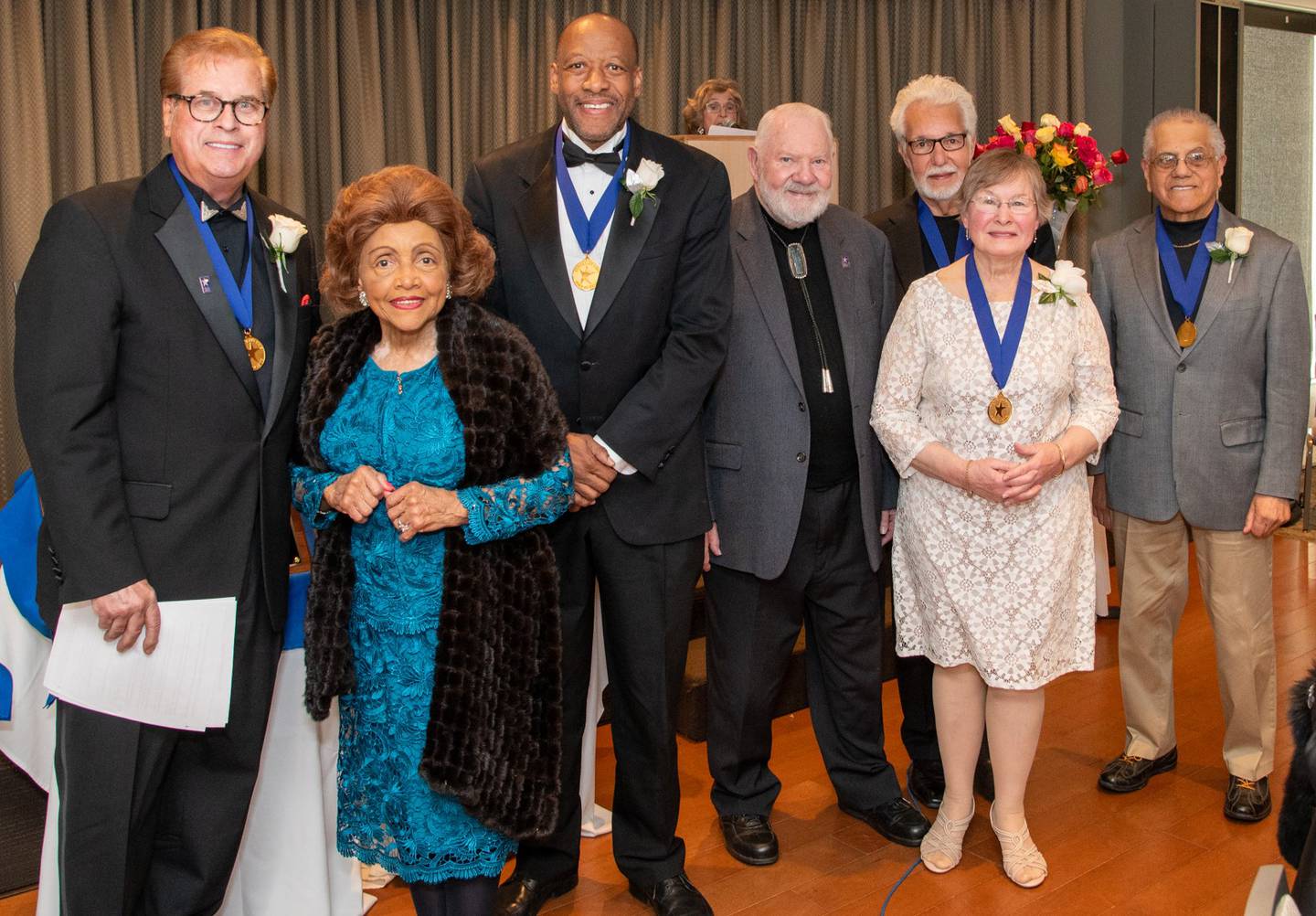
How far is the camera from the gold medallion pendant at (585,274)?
2.79 metres

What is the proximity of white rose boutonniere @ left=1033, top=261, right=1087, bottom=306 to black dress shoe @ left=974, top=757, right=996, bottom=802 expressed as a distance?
1388 millimetres

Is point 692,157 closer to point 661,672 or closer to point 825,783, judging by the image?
point 661,672

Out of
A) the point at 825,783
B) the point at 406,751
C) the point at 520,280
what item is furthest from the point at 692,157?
the point at 825,783

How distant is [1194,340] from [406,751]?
7.88ft

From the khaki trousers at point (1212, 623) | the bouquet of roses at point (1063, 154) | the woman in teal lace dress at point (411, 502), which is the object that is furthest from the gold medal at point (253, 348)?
the bouquet of roses at point (1063, 154)

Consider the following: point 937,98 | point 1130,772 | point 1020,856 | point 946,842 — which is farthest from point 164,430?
point 1130,772

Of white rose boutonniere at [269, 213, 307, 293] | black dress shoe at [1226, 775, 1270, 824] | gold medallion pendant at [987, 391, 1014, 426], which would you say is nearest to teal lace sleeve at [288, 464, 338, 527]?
white rose boutonniere at [269, 213, 307, 293]

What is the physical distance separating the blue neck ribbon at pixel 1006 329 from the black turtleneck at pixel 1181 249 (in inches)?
29.2

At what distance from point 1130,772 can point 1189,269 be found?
1475 mm

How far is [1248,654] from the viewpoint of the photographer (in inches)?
141

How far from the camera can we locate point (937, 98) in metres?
3.62

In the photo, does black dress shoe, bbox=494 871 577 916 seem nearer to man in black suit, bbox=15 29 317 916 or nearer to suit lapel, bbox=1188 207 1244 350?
man in black suit, bbox=15 29 317 916

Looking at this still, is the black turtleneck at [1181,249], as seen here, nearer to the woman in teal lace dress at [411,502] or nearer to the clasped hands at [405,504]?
the woman in teal lace dress at [411,502]

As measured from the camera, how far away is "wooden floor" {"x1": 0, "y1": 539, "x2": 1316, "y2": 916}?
3.07 meters
